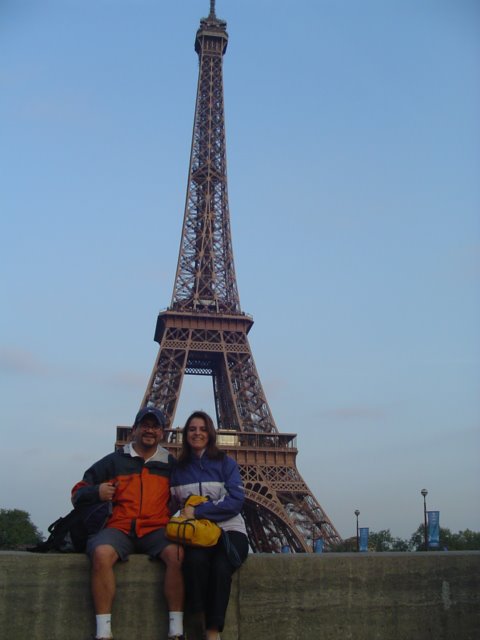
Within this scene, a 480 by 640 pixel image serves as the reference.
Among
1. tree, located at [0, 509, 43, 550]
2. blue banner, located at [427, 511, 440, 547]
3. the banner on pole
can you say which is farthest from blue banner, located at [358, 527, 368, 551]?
tree, located at [0, 509, 43, 550]

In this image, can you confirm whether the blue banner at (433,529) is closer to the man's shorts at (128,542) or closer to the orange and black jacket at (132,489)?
the orange and black jacket at (132,489)

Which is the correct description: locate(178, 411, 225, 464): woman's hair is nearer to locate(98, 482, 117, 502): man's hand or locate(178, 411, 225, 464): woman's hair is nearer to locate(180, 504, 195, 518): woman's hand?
locate(180, 504, 195, 518): woman's hand

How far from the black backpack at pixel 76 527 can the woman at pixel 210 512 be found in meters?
0.66

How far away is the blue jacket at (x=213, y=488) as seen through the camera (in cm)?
592

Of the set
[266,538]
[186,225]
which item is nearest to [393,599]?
[266,538]

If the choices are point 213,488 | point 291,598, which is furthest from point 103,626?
point 291,598

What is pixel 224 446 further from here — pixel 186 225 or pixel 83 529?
pixel 83 529

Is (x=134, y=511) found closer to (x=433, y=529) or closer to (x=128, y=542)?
(x=128, y=542)

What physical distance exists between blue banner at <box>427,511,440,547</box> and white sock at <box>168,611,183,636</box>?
88.3 feet

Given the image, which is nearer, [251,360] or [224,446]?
[224,446]

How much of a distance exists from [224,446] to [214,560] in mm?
40088

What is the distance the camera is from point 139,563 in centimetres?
589

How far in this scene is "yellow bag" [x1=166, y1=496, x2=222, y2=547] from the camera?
18.3ft

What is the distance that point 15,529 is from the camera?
237 ft
